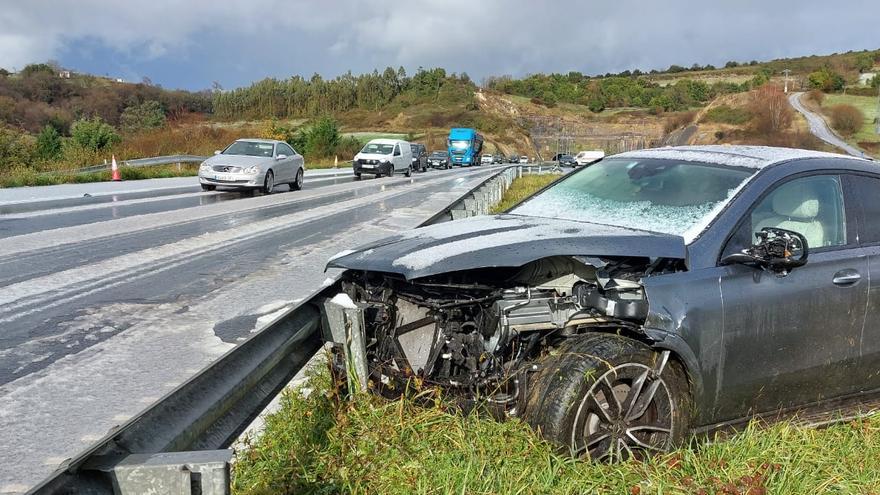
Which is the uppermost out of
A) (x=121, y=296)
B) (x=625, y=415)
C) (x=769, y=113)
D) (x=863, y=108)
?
(x=863, y=108)

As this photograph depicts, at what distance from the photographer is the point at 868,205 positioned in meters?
4.42

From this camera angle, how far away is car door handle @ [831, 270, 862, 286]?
13.1 ft

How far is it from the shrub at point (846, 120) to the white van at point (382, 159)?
62911mm

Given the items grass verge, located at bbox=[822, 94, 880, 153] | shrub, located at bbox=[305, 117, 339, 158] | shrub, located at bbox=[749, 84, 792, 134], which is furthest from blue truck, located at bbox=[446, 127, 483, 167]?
grass verge, located at bbox=[822, 94, 880, 153]

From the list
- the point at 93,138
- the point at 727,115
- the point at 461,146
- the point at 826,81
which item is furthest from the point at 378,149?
the point at 826,81

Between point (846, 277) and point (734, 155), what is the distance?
1.07 metres

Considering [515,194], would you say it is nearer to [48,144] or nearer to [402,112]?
[48,144]

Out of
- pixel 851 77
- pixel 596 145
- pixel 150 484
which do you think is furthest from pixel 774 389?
pixel 851 77

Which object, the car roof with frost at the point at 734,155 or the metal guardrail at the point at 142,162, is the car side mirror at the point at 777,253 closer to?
the car roof with frost at the point at 734,155

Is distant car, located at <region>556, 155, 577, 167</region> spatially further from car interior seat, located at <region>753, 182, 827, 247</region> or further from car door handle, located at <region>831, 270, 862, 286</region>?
car door handle, located at <region>831, 270, 862, 286</region>

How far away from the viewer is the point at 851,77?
5492 inches

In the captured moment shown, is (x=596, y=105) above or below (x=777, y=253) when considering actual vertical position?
above

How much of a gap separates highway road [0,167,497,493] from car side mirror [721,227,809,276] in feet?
10.9

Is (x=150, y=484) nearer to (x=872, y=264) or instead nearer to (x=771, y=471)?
(x=771, y=471)
